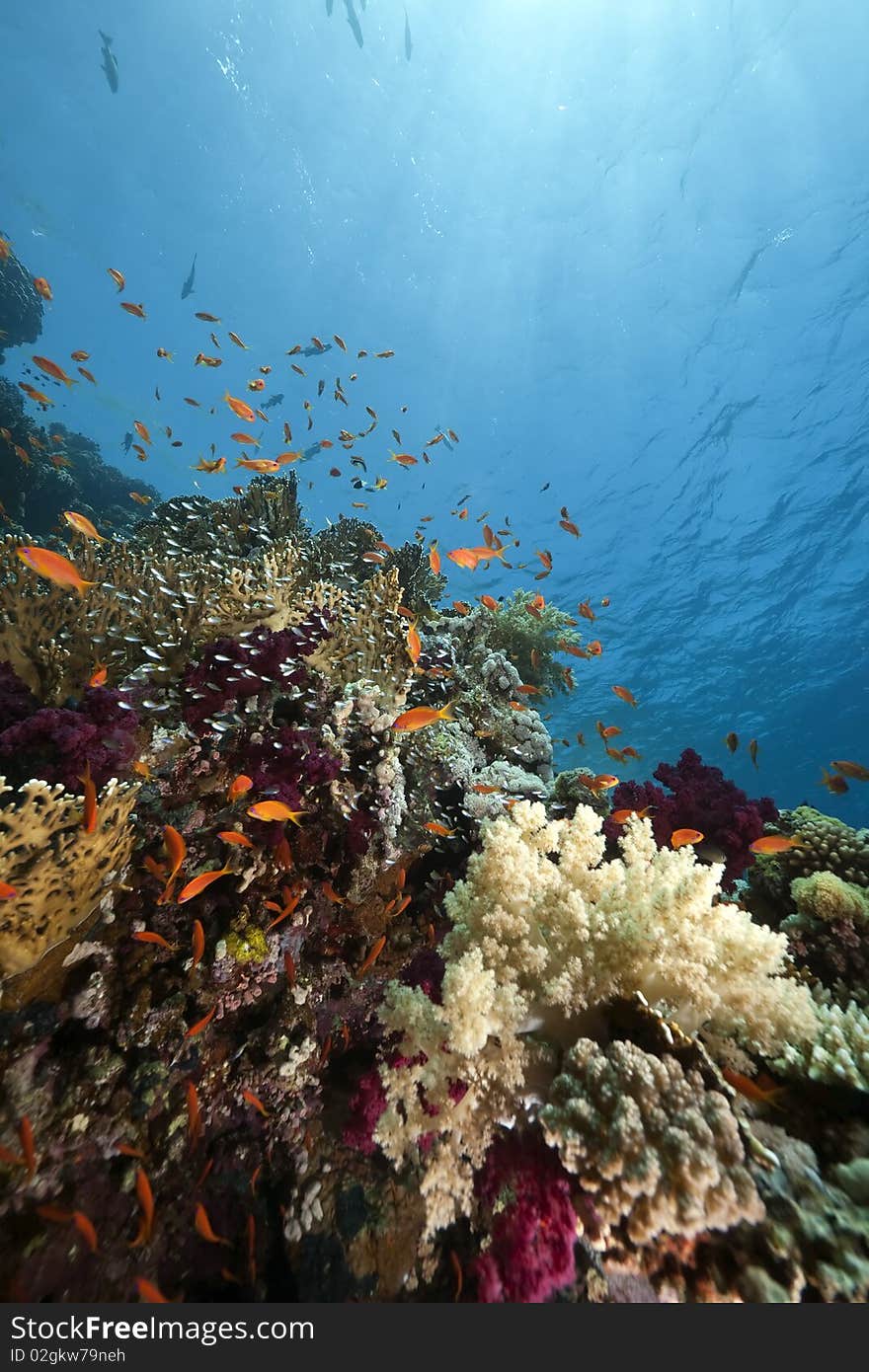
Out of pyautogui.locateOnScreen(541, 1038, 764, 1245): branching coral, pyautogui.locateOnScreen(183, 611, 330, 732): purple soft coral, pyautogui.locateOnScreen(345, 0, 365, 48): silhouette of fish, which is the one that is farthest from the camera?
pyautogui.locateOnScreen(345, 0, 365, 48): silhouette of fish

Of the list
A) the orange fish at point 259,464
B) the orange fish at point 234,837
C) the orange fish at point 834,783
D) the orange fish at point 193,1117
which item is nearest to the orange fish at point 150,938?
the orange fish at point 234,837

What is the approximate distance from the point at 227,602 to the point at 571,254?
37597 mm

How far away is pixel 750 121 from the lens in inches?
913

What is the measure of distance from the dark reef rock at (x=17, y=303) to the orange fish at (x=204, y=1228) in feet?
103

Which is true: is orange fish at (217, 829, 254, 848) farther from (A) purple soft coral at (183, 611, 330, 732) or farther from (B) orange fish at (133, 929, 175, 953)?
(A) purple soft coral at (183, 611, 330, 732)

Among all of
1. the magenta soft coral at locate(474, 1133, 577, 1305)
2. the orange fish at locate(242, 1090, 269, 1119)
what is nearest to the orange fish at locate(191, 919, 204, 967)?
the orange fish at locate(242, 1090, 269, 1119)

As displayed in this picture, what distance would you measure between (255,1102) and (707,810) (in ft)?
19.4

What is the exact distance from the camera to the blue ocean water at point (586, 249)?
79.0ft

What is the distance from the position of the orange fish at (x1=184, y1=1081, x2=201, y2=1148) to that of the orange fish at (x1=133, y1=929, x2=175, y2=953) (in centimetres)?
75

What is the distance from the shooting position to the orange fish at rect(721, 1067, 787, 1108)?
102 inches

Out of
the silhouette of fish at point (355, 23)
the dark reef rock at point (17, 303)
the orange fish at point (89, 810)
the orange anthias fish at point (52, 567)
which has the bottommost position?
the orange fish at point (89, 810)

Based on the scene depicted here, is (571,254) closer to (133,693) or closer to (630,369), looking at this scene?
(630,369)

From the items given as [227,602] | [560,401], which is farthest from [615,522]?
[227,602]

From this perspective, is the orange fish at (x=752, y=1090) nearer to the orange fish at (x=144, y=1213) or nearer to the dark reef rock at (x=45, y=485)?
the orange fish at (x=144, y=1213)
